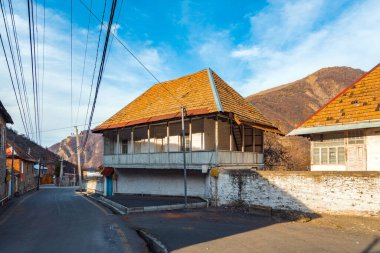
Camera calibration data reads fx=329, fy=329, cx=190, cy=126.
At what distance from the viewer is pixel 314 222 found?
41.3ft

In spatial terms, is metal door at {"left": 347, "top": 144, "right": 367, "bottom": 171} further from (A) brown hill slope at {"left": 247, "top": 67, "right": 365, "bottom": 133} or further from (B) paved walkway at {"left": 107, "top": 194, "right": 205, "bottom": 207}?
(A) brown hill slope at {"left": 247, "top": 67, "right": 365, "bottom": 133}

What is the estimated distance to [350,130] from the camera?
1644 cm

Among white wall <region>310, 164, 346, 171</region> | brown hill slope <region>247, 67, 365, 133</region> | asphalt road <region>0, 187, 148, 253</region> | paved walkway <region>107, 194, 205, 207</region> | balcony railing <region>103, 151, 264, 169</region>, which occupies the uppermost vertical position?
brown hill slope <region>247, 67, 365, 133</region>

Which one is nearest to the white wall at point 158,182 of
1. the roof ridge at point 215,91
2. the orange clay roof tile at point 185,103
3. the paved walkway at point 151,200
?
the paved walkway at point 151,200

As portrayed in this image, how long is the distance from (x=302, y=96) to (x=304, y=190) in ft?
308

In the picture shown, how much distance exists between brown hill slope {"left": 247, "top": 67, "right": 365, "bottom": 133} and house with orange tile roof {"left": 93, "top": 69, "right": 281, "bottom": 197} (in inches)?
1630

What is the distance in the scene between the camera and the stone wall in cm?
1239

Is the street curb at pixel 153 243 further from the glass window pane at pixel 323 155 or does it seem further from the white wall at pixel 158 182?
the glass window pane at pixel 323 155

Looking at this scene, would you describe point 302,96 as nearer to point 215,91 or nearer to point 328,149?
point 215,91

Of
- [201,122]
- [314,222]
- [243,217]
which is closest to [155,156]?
[201,122]

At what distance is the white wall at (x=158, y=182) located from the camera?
2033 centimetres

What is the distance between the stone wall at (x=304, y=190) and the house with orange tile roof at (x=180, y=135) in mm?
1838

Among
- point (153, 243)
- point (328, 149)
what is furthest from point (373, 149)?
point (153, 243)

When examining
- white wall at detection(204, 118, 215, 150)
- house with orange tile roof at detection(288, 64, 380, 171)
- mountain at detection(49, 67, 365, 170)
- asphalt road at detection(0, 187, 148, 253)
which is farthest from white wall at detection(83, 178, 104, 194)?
house with orange tile roof at detection(288, 64, 380, 171)
